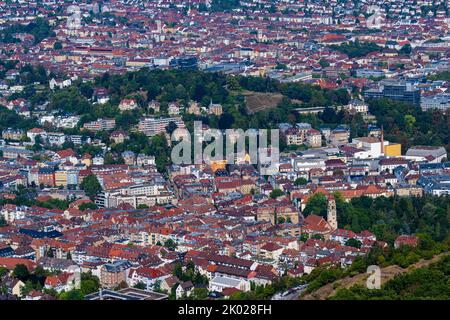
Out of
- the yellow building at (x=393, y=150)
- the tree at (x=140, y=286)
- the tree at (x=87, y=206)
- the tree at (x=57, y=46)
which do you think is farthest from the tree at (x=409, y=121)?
the tree at (x=57, y=46)

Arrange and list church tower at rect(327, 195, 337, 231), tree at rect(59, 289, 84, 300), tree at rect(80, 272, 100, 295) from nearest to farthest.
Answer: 1. tree at rect(59, 289, 84, 300)
2. tree at rect(80, 272, 100, 295)
3. church tower at rect(327, 195, 337, 231)

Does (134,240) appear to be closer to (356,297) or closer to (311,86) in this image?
(356,297)

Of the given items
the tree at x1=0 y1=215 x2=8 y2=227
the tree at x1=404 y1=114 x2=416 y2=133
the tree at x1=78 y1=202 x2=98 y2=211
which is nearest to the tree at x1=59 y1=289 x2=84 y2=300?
the tree at x1=0 y1=215 x2=8 y2=227

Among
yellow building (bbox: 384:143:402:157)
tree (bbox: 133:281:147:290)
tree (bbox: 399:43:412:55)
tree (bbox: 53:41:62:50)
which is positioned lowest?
tree (bbox: 133:281:147:290)

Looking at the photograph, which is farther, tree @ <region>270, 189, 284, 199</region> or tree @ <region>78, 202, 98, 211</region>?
tree @ <region>270, 189, 284, 199</region>

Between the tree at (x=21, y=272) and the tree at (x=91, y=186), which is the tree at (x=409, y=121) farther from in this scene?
the tree at (x=21, y=272)

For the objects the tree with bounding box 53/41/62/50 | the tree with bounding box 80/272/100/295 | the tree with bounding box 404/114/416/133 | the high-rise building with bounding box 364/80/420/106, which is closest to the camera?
the tree with bounding box 80/272/100/295

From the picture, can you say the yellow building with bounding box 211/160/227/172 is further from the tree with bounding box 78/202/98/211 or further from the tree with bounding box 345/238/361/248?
the tree with bounding box 345/238/361/248

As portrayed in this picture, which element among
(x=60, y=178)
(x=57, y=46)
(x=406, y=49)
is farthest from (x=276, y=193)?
(x=57, y=46)
